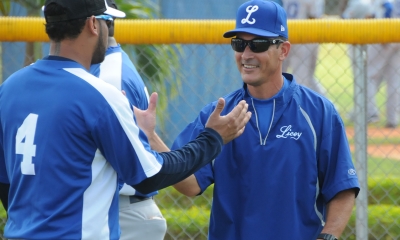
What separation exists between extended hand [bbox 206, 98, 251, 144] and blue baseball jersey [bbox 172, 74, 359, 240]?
0.31 m

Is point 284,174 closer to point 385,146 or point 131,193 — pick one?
point 131,193

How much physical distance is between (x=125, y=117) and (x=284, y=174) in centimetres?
86

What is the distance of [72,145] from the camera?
8.05 ft

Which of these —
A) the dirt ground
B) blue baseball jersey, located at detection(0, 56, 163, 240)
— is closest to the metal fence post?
the dirt ground

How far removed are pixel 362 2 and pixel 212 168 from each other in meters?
5.84

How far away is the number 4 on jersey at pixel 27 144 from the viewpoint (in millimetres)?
2475

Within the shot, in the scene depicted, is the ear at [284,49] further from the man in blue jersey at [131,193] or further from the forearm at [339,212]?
the man in blue jersey at [131,193]

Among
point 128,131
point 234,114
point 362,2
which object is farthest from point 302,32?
point 362,2

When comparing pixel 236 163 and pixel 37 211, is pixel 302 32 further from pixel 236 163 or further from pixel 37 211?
pixel 37 211

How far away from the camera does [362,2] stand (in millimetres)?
8359

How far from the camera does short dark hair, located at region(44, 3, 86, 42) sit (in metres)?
2.53

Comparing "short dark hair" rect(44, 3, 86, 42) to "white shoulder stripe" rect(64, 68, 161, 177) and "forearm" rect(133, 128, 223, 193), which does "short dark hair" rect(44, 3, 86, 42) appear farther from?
"forearm" rect(133, 128, 223, 193)

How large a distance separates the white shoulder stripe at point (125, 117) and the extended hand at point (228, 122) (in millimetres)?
323

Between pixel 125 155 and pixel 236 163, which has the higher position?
pixel 125 155
